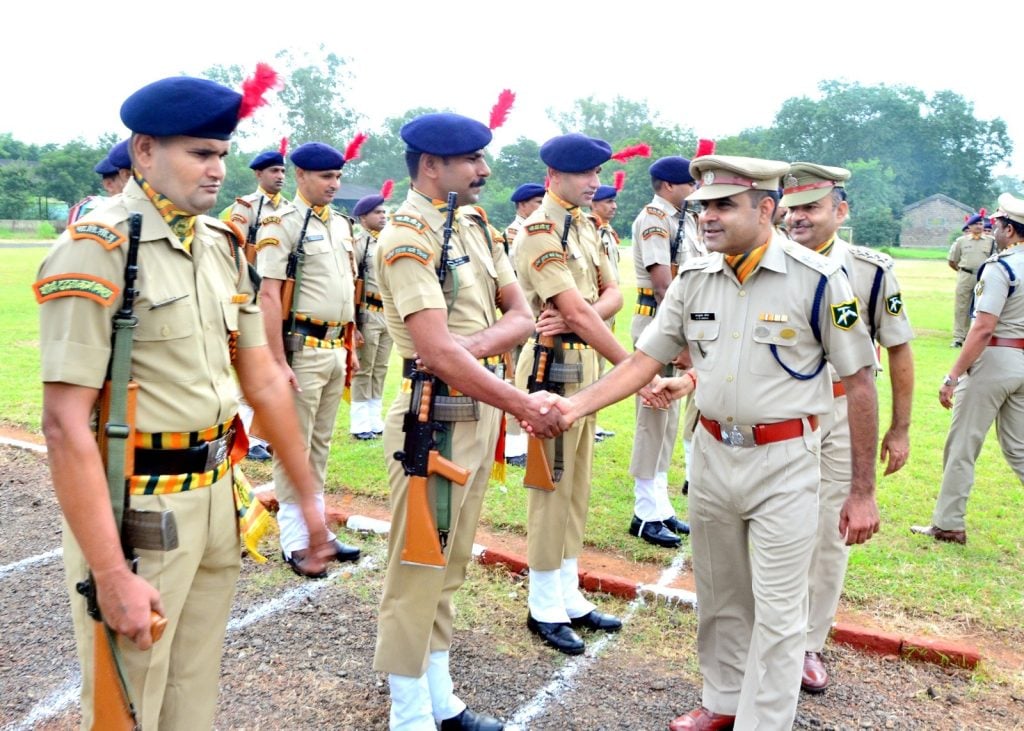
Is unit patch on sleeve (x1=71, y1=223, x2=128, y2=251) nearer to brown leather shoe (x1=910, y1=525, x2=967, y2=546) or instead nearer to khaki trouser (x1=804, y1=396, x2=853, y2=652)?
khaki trouser (x1=804, y1=396, x2=853, y2=652)

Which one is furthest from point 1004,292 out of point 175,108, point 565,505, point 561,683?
point 175,108

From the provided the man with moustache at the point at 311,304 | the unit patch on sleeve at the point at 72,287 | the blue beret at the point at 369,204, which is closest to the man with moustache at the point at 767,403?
the unit patch on sleeve at the point at 72,287

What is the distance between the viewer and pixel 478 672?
4.21m

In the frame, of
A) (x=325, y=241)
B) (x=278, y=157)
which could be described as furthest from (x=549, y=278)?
(x=278, y=157)

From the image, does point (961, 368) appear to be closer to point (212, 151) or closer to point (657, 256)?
point (657, 256)

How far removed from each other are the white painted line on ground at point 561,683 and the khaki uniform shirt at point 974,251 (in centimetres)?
1291

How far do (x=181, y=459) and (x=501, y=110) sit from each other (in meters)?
2.45

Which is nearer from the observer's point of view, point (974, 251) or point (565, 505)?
point (565, 505)

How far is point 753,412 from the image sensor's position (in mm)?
3363

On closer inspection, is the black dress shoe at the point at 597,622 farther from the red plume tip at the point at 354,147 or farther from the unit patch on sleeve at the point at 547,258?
the red plume tip at the point at 354,147

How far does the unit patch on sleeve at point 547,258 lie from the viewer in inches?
175

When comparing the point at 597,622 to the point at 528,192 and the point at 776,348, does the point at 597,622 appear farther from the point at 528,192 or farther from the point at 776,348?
the point at 528,192

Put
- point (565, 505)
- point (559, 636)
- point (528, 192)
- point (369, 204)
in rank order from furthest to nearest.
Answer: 1. point (369, 204)
2. point (528, 192)
3. point (565, 505)
4. point (559, 636)

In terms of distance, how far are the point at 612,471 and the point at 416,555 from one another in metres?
4.45
